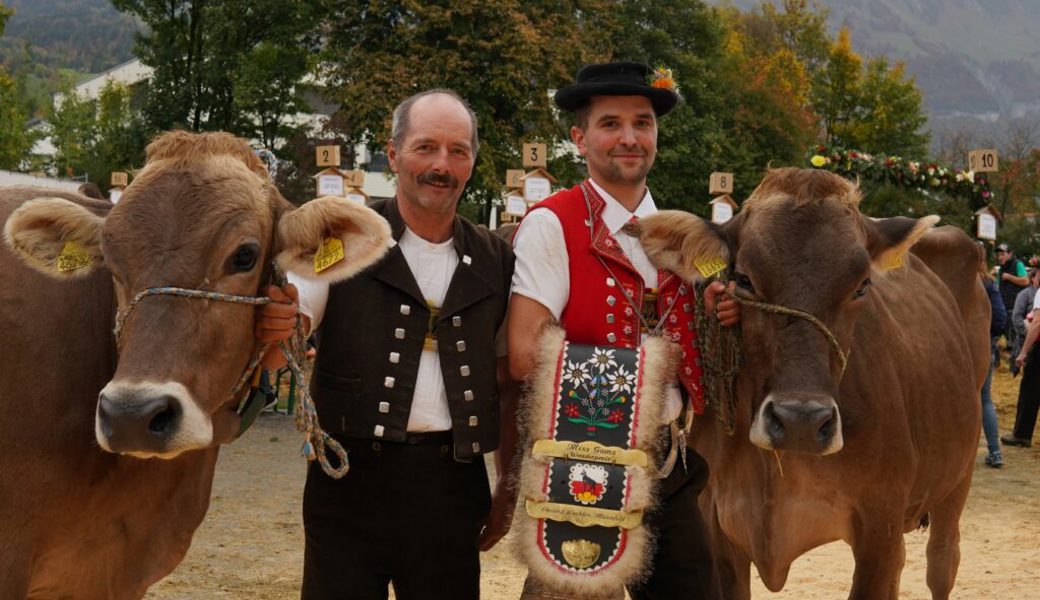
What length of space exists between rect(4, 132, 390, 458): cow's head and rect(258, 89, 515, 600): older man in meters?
0.18

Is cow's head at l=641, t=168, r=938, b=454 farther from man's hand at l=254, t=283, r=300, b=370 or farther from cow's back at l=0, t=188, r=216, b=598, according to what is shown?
cow's back at l=0, t=188, r=216, b=598

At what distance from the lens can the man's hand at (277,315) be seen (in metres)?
3.41

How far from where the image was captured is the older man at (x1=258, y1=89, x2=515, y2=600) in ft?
11.7

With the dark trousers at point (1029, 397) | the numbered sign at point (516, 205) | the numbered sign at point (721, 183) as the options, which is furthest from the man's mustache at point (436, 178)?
the numbered sign at point (721, 183)

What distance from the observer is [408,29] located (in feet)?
101

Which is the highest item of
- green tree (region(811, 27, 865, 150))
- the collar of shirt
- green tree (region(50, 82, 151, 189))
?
green tree (region(811, 27, 865, 150))

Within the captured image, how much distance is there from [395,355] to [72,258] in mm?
1063

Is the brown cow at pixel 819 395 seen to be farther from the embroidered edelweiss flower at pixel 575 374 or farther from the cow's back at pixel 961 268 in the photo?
the cow's back at pixel 961 268

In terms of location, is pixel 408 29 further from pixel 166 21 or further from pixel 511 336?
pixel 511 336

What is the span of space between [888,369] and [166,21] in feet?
102

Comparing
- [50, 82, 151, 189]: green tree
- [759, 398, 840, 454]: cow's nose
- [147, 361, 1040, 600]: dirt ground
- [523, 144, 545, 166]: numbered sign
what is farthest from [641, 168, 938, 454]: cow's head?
[50, 82, 151, 189]: green tree

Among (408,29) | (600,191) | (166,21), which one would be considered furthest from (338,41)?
(600,191)

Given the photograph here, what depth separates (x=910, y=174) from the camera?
15.5 m

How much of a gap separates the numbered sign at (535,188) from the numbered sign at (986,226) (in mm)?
6126
